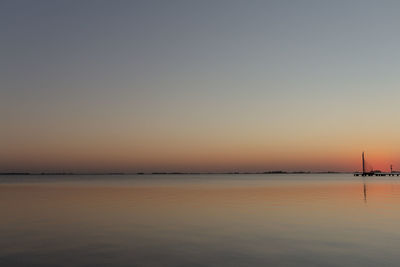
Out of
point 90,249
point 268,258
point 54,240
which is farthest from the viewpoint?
point 54,240

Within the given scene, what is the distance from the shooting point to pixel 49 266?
21.0 meters

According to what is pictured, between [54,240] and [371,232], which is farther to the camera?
[371,232]

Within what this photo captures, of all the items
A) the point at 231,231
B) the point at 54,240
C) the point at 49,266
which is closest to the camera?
the point at 49,266

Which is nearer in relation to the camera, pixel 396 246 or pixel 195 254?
pixel 195 254

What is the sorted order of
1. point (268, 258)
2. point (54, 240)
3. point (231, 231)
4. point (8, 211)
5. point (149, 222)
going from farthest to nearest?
point (8, 211) → point (149, 222) → point (231, 231) → point (54, 240) → point (268, 258)

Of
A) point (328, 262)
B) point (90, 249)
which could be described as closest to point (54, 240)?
point (90, 249)

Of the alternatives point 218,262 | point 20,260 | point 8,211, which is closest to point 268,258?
point 218,262

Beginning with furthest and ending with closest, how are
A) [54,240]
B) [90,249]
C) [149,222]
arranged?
[149,222] < [54,240] < [90,249]

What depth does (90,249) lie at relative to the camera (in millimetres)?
25422

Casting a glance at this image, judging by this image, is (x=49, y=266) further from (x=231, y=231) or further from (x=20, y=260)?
(x=231, y=231)

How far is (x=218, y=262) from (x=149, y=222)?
697 inches

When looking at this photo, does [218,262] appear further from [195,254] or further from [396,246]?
[396,246]

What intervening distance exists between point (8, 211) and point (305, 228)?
35.3 meters

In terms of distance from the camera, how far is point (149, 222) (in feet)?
126
